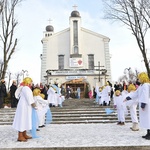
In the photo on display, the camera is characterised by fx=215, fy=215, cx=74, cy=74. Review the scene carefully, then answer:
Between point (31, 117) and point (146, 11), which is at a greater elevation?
point (146, 11)

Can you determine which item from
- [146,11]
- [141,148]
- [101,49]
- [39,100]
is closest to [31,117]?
[39,100]

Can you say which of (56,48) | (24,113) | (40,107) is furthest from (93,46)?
(24,113)

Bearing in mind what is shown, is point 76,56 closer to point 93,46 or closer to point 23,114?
point 93,46

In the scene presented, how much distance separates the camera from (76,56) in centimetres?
3438

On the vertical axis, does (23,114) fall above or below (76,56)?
below

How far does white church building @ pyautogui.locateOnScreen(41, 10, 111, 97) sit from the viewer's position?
3181cm

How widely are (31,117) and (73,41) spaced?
2972 cm

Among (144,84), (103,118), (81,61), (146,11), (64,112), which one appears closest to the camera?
(144,84)

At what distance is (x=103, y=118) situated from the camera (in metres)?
11.1

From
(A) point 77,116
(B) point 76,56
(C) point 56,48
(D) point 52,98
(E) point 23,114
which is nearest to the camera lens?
(E) point 23,114

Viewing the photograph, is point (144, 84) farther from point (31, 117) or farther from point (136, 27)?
point (136, 27)

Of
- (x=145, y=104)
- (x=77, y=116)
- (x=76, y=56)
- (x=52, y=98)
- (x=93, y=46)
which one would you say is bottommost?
(x=77, y=116)

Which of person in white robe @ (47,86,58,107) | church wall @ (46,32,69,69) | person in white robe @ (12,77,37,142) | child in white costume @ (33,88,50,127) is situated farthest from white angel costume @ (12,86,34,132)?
church wall @ (46,32,69,69)

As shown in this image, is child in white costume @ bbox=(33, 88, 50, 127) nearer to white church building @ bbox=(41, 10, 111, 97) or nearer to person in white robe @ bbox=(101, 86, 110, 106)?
person in white robe @ bbox=(101, 86, 110, 106)
